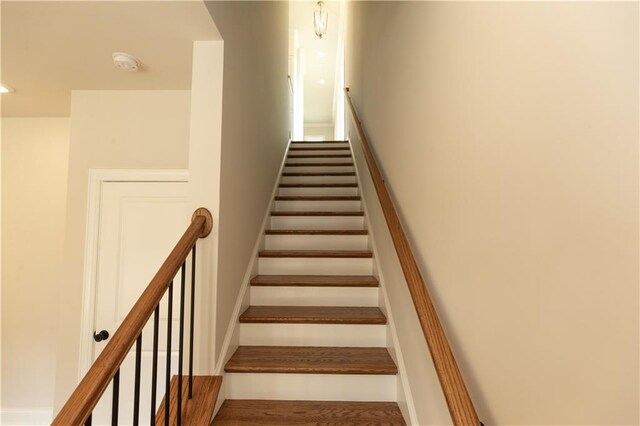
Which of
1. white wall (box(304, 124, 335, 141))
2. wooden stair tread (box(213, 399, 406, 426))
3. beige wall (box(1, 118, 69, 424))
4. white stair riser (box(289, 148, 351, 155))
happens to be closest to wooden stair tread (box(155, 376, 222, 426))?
wooden stair tread (box(213, 399, 406, 426))

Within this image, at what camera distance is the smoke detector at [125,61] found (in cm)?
171

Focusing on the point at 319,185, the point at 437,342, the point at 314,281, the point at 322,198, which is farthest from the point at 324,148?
the point at 437,342

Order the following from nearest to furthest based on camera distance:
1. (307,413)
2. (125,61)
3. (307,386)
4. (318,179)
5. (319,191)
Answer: (307,413)
(307,386)
(125,61)
(319,191)
(318,179)

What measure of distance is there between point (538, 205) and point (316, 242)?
6.89ft

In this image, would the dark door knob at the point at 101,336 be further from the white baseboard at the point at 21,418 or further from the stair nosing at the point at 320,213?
the stair nosing at the point at 320,213

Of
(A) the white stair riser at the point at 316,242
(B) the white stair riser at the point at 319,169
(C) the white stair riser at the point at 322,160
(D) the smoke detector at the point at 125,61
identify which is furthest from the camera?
(C) the white stair riser at the point at 322,160

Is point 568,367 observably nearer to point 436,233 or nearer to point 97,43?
point 436,233

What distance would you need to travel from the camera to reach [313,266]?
2.41 metres

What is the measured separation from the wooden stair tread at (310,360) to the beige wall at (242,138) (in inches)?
7.8

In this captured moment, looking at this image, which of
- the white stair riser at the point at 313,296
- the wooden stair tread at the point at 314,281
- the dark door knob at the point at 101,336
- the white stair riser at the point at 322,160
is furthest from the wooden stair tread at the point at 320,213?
the dark door knob at the point at 101,336

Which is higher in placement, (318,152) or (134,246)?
(318,152)

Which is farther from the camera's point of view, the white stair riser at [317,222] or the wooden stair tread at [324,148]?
the wooden stair tread at [324,148]

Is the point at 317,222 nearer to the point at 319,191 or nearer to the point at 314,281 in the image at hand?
the point at 319,191

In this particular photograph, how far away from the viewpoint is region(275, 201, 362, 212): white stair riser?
3176 millimetres
